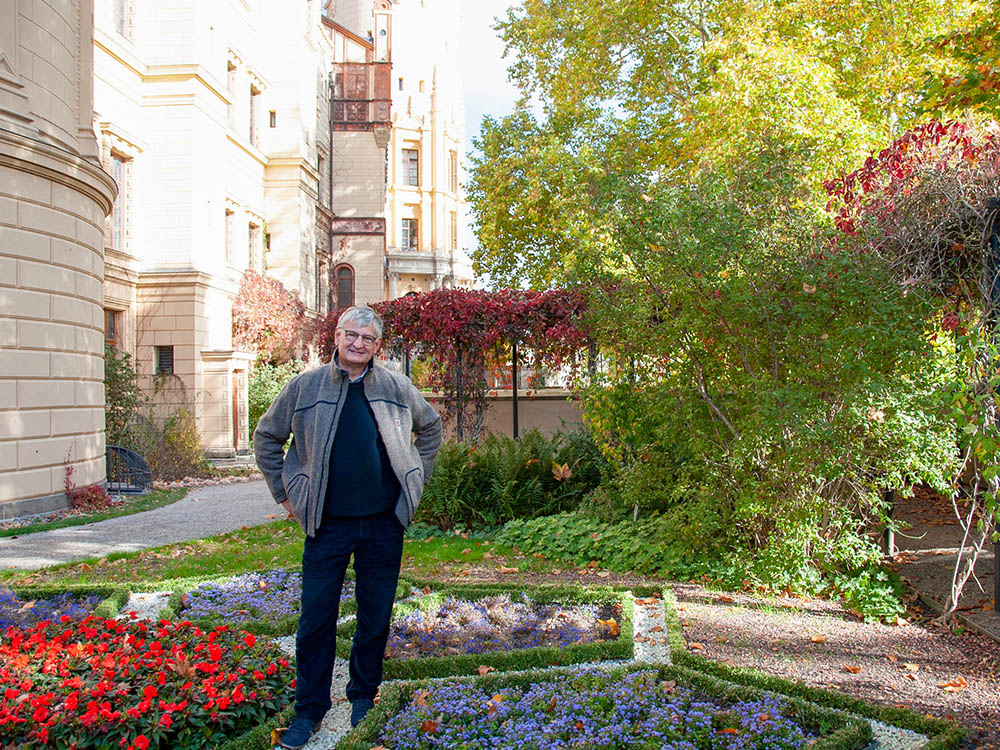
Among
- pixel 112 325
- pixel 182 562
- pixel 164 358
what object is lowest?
pixel 182 562

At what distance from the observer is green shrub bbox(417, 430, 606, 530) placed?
989cm

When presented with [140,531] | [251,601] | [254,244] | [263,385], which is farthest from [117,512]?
[254,244]

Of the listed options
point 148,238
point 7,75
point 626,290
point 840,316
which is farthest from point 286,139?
point 840,316

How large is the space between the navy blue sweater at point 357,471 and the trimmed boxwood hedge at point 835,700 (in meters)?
2.13

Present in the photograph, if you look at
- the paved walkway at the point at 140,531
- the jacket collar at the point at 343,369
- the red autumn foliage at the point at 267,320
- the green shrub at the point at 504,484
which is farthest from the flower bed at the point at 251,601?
the red autumn foliage at the point at 267,320

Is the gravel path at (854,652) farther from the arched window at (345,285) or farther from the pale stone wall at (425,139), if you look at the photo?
the pale stone wall at (425,139)

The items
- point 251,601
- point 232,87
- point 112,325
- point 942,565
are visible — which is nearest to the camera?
point 251,601

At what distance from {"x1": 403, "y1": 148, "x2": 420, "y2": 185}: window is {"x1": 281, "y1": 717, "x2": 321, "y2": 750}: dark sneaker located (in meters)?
61.4

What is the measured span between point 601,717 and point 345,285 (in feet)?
133

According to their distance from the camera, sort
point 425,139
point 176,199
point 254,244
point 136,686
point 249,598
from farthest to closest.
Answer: point 425,139, point 254,244, point 176,199, point 249,598, point 136,686

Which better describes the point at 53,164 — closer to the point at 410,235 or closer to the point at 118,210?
the point at 118,210

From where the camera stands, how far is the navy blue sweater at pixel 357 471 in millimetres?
4133

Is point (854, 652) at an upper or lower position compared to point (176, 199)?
lower

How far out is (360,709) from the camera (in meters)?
4.32
